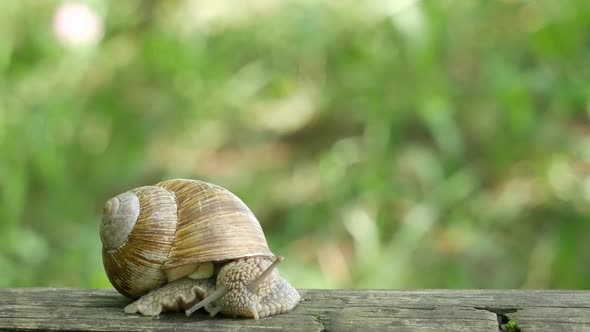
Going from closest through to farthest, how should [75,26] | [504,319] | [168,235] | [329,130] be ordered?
[504,319]
[168,235]
[75,26]
[329,130]

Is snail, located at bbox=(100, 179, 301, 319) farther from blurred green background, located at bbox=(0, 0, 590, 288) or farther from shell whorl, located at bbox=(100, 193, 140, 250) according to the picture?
blurred green background, located at bbox=(0, 0, 590, 288)

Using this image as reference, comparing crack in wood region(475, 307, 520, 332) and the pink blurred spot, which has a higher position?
the pink blurred spot

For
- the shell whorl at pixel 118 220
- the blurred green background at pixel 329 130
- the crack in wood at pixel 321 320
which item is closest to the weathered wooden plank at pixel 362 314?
the crack in wood at pixel 321 320

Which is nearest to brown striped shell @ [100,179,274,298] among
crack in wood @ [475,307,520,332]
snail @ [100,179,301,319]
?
snail @ [100,179,301,319]

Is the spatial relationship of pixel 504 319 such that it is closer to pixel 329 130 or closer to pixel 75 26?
pixel 75 26

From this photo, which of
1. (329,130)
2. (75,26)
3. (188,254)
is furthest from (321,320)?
(329,130)

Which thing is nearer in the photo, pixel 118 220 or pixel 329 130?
pixel 118 220

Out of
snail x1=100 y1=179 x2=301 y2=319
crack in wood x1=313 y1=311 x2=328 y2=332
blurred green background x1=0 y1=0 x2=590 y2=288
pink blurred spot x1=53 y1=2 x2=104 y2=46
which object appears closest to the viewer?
crack in wood x1=313 y1=311 x2=328 y2=332

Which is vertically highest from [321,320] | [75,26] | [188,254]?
[75,26]
